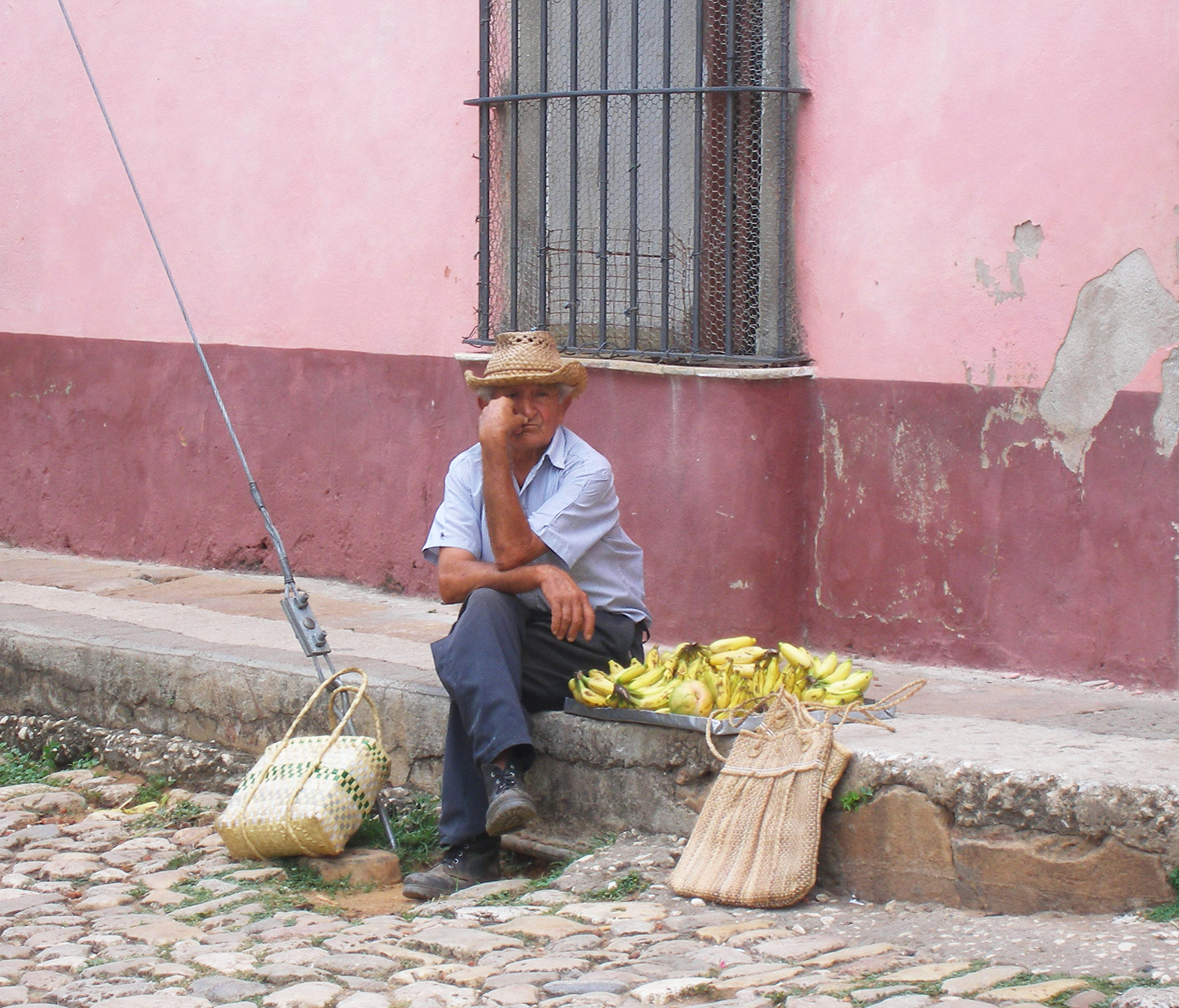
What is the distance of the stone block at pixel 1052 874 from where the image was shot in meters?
3.45

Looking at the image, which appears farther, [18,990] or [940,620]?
[940,620]

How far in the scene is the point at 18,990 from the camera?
3480 millimetres

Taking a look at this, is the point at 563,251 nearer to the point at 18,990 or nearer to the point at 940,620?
the point at 940,620

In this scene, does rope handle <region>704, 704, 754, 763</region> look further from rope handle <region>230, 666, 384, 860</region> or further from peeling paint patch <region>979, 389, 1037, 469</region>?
peeling paint patch <region>979, 389, 1037, 469</region>

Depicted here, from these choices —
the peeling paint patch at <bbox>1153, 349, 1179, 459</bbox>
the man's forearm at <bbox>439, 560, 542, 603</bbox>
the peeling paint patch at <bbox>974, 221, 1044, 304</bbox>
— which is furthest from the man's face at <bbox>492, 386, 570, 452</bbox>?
the peeling paint patch at <bbox>1153, 349, 1179, 459</bbox>

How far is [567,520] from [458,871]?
961 millimetres

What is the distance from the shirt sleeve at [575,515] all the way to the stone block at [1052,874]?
1.28 meters

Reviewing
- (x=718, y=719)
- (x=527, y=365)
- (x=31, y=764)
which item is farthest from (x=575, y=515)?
(x=31, y=764)

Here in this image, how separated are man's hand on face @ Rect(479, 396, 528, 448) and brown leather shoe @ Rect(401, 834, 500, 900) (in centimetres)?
104

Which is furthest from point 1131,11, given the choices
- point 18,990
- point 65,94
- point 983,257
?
point 65,94

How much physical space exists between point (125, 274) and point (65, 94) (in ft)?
3.08

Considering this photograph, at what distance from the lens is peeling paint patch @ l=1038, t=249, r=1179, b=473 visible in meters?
4.82

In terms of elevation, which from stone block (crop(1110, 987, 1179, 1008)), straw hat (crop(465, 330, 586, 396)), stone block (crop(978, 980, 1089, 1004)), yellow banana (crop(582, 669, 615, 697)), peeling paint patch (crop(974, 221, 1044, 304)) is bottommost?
stone block (crop(978, 980, 1089, 1004))

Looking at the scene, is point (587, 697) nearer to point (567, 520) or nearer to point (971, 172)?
point (567, 520)
